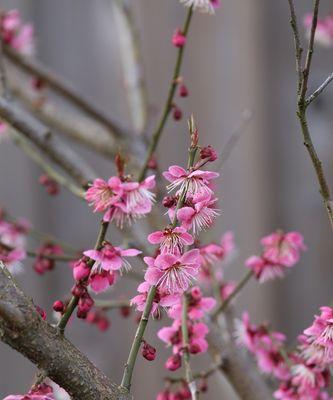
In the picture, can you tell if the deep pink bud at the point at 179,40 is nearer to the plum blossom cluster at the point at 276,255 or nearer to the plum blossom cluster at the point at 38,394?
the plum blossom cluster at the point at 276,255

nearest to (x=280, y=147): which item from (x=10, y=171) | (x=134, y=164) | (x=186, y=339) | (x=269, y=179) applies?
(x=269, y=179)

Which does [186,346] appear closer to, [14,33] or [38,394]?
[38,394]

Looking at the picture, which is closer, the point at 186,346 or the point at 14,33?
the point at 186,346

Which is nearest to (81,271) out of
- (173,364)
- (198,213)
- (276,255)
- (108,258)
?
(108,258)

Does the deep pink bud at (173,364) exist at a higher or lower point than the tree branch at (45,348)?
higher

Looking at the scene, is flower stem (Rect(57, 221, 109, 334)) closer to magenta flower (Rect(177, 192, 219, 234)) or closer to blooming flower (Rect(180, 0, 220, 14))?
magenta flower (Rect(177, 192, 219, 234))

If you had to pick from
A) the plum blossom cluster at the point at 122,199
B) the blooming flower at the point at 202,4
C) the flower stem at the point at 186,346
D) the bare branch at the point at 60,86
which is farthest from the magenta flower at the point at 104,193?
the bare branch at the point at 60,86

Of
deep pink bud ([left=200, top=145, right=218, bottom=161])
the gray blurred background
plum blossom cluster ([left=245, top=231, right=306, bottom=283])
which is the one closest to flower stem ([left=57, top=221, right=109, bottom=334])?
deep pink bud ([left=200, top=145, right=218, bottom=161])
